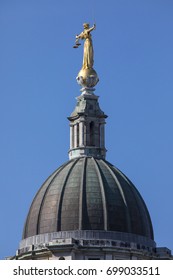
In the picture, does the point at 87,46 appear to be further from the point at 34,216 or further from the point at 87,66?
the point at 34,216

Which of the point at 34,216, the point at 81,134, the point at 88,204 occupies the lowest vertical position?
the point at 34,216

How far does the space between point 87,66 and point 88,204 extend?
772 inches

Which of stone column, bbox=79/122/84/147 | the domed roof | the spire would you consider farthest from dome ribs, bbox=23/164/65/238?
stone column, bbox=79/122/84/147

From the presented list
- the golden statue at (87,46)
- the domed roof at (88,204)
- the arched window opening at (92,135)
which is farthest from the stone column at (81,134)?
the golden statue at (87,46)

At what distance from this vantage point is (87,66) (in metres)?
147

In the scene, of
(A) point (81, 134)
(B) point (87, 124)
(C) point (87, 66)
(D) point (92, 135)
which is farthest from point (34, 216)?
(C) point (87, 66)

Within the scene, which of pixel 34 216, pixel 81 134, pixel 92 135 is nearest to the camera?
pixel 34 216

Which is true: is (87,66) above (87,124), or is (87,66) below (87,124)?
above

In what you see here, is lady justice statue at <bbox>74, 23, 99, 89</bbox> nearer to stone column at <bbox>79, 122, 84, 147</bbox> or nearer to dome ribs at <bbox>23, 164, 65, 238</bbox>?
stone column at <bbox>79, 122, 84, 147</bbox>

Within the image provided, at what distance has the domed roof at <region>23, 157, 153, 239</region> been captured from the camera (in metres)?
133

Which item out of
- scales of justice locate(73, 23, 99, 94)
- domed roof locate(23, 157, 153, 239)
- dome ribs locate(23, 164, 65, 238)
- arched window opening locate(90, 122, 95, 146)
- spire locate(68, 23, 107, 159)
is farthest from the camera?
scales of justice locate(73, 23, 99, 94)
